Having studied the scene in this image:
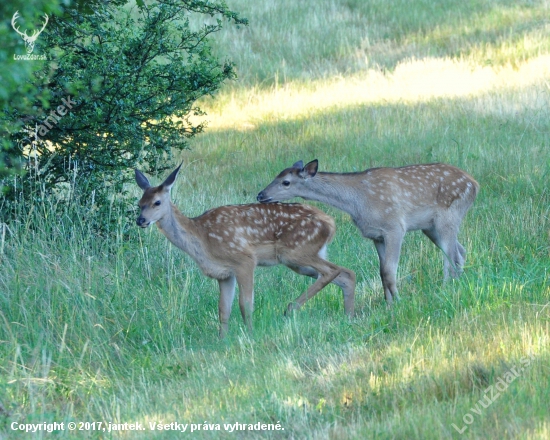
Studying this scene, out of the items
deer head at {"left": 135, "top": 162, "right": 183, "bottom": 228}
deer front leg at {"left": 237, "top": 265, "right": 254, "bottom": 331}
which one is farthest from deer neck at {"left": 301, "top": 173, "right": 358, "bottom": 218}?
deer head at {"left": 135, "top": 162, "right": 183, "bottom": 228}

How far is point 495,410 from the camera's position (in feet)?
15.5

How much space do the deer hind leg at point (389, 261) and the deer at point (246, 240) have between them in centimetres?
40

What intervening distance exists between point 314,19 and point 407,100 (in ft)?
27.3

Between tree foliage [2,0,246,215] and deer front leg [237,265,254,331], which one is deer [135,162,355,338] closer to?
deer front leg [237,265,254,331]

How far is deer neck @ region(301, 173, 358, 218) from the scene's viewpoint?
8875 mm

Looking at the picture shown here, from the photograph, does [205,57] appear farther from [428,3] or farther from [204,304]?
[428,3]

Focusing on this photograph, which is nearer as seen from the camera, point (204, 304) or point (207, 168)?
point (204, 304)

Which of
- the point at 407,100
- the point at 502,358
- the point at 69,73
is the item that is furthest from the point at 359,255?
the point at 407,100

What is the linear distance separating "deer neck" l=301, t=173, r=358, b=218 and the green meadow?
0.68 meters

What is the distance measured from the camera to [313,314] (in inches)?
303

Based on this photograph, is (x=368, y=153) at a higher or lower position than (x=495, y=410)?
lower

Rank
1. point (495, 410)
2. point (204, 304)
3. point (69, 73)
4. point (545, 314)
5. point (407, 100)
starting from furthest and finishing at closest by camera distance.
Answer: point (407, 100), point (69, 73), point (204, 304), point (545, 314), point (495, 410)

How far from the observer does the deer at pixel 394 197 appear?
Answer: 343 inches

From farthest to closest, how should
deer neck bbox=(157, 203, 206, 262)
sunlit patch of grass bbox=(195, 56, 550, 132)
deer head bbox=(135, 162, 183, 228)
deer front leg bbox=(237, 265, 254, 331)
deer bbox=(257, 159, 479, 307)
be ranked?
1. sunlit patch of grass bbox=(195, 56, 550, 132)
2. deer bbox=(257, 159, 479, 307)
3. deer neck bbox=(157, 203, 206, 262)
4. deer head bbox=(135, 162, 183, 228)
5. deer front leg bbox=(237, 265, 254, 331)
